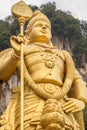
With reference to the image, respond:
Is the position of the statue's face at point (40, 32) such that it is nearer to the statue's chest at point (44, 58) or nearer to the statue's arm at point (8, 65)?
the statue's chest at point (44, 58)

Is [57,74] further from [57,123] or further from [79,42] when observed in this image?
[79,42]

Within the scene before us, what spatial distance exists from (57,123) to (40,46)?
1235 millimetres

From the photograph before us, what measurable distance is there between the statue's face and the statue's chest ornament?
0.85ft

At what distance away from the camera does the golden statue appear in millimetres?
4348

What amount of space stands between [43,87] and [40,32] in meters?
0.88

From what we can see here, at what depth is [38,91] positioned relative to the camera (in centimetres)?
459

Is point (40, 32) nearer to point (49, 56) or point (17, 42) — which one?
point (49, 56)

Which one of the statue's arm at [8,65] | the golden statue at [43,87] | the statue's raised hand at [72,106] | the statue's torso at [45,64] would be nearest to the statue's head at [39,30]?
the golden statue at [43,87]

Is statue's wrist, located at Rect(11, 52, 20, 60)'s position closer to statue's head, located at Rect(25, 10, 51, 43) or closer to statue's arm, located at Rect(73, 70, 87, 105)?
statue's head, located at Rect(25, 10, 51, 43)

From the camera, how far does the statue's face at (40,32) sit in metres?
5.29

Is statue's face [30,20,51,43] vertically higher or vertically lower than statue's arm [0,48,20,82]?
higher

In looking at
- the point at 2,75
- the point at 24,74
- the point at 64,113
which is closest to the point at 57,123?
the point at 64,113

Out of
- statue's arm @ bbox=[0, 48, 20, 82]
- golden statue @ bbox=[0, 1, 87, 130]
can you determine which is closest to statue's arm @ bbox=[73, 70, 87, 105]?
golden statue @ bbox=[0, 1, 87, 130]

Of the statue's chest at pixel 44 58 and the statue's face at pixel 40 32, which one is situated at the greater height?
the statue's face at pixel 40 32
